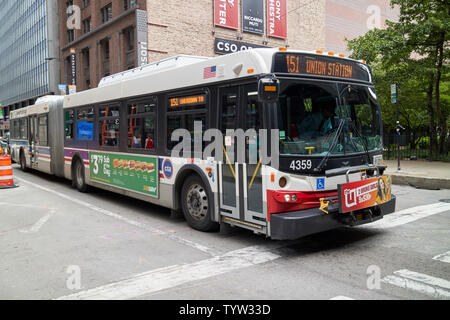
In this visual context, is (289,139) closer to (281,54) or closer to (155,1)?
(281,54)

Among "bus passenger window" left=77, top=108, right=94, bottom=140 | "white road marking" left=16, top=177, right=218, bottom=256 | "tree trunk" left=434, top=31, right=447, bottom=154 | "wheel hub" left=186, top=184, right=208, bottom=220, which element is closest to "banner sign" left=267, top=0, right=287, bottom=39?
"tree trunk" left=434, top=31, right=447, bottom=154

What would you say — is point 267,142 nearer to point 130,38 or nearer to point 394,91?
point 394,91

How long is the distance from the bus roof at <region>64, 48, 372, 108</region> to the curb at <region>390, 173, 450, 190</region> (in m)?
7.51

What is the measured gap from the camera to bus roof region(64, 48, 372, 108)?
5.69m

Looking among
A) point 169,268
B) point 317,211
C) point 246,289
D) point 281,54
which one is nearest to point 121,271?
point 169,268

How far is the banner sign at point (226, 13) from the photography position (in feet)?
98.1

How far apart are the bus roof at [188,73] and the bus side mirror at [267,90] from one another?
1.14 ft

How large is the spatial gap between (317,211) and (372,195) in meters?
1.08

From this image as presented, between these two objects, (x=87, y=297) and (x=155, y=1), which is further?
(x=155, y=1)

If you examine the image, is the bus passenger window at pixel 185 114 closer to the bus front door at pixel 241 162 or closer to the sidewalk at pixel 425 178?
the bus front door at pixel 241 162

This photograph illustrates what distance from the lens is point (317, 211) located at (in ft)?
18.1

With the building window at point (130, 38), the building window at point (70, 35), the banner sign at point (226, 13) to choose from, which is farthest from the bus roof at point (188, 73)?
the building window at point (70, 35)

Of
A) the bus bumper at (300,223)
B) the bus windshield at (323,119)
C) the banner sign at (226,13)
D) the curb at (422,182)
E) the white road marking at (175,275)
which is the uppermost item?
the banner sign at (226,13)
